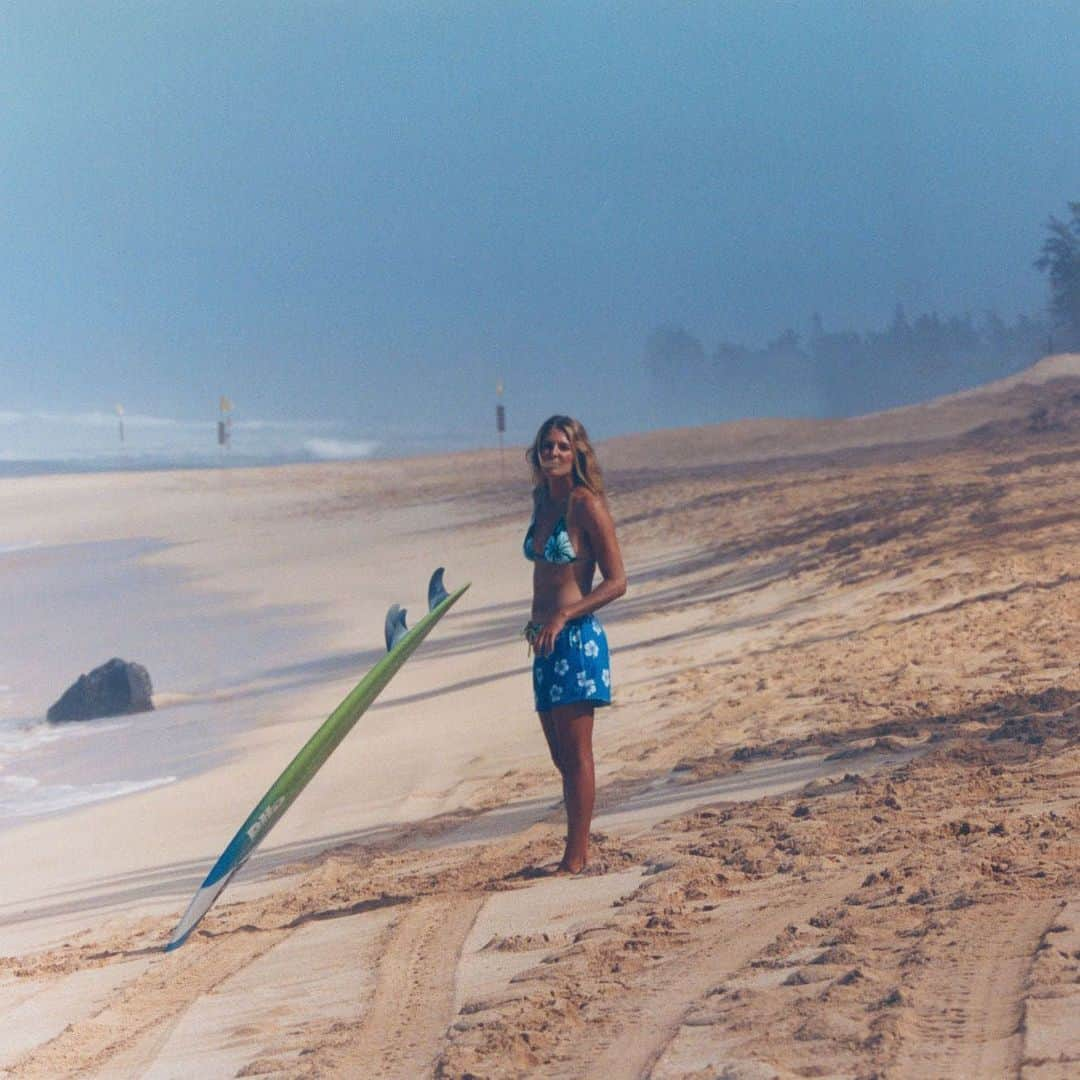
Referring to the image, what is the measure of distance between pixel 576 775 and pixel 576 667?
1.21 feet

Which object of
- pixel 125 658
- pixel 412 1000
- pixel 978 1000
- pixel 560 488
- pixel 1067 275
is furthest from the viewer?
pixel 1067 275

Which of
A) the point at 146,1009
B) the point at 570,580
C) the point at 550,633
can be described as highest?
the point at 570,580

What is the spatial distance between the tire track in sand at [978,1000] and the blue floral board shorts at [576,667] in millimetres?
1464

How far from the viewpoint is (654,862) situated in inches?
191

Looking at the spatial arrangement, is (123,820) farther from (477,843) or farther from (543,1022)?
(543,1022)

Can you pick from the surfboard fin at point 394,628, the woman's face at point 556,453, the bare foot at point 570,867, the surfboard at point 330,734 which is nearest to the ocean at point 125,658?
the surfboard at point 330,734

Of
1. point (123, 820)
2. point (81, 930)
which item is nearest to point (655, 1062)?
point (81, 930)

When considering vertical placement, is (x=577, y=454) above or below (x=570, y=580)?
above

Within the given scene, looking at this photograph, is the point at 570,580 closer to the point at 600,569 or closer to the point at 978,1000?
the point at 600,569

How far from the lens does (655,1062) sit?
303 cm

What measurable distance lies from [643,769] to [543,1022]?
336cm

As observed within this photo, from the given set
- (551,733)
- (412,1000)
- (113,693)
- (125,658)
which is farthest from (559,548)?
(125,658)

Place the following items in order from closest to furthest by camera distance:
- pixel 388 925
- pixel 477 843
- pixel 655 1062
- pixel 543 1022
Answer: pixel 655 1062 < pixel 543 1022 < pixel 388 925 < pixel 477 843

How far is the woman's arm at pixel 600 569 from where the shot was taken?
4707 millimetres
